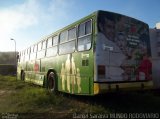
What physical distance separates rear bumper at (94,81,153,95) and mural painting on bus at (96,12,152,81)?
7.1 inches

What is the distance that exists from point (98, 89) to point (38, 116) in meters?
1.98

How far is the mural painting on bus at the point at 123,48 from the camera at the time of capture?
25.2ft

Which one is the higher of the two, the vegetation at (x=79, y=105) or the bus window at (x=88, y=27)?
the bus window at (x=88, y=27)

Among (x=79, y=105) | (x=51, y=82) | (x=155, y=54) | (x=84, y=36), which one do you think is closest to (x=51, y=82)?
(x=51, y=82)

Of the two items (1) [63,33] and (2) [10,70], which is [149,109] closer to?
(1) [63,33]

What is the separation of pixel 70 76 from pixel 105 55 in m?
2.11

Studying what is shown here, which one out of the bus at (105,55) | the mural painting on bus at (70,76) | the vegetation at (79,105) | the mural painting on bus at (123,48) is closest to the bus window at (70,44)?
the bus at (105,55)

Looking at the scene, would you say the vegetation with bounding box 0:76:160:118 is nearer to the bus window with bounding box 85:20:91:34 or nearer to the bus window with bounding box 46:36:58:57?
the bus window with bounding box 46:36:58:57

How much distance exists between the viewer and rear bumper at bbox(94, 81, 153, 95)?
732 centimetres

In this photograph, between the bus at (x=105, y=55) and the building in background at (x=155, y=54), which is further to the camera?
the building in background at (x=155, y=54)

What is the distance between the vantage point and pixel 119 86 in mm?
7758

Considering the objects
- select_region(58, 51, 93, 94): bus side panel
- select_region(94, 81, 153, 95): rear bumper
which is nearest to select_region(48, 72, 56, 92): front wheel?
select_region(58, 51, 93, 94): bus side panel

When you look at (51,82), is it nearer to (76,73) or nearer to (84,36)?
(76,73)

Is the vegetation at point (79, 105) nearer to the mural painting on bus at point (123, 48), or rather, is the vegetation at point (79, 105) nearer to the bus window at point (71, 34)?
the mural painting on bus at point (123, 48)
